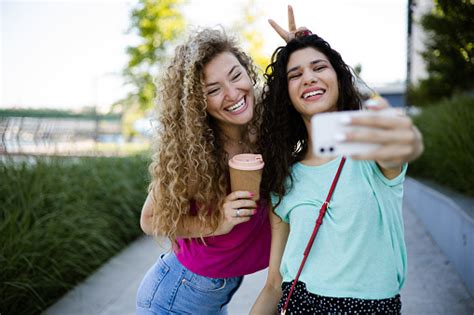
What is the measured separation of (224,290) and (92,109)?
951 cm

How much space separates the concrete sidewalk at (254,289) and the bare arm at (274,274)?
1.93m

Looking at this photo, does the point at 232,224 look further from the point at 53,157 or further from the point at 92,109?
the point at 92,109

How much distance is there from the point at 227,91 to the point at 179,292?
3.38 ft

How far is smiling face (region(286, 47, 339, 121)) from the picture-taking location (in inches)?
77.7

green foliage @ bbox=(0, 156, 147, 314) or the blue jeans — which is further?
green foliage @ bbox=(0, 156, 147, 314)

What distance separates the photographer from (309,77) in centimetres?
198

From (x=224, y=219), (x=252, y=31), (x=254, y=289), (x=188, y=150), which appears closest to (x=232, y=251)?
(x=224, y=219)

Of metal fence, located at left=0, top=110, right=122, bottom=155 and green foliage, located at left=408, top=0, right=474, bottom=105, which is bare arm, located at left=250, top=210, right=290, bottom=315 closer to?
green foliage, located at left=408, top=0, right=474, bottom=105


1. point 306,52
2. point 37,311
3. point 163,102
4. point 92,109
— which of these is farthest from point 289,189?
point 92,109

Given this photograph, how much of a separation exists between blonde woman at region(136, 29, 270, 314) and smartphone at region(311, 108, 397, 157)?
984mm

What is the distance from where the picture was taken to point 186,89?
2.22 meters

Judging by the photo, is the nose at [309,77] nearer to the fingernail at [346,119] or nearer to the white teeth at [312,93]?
the white teeth at [312,93]

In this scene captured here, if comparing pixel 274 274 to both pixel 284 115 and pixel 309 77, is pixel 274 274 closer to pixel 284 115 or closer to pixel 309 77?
pixel 284 115

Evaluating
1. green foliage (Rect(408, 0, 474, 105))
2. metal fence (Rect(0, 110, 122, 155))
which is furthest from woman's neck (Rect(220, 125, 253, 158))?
metal fence (Rect(0, 110, 122, 155))
